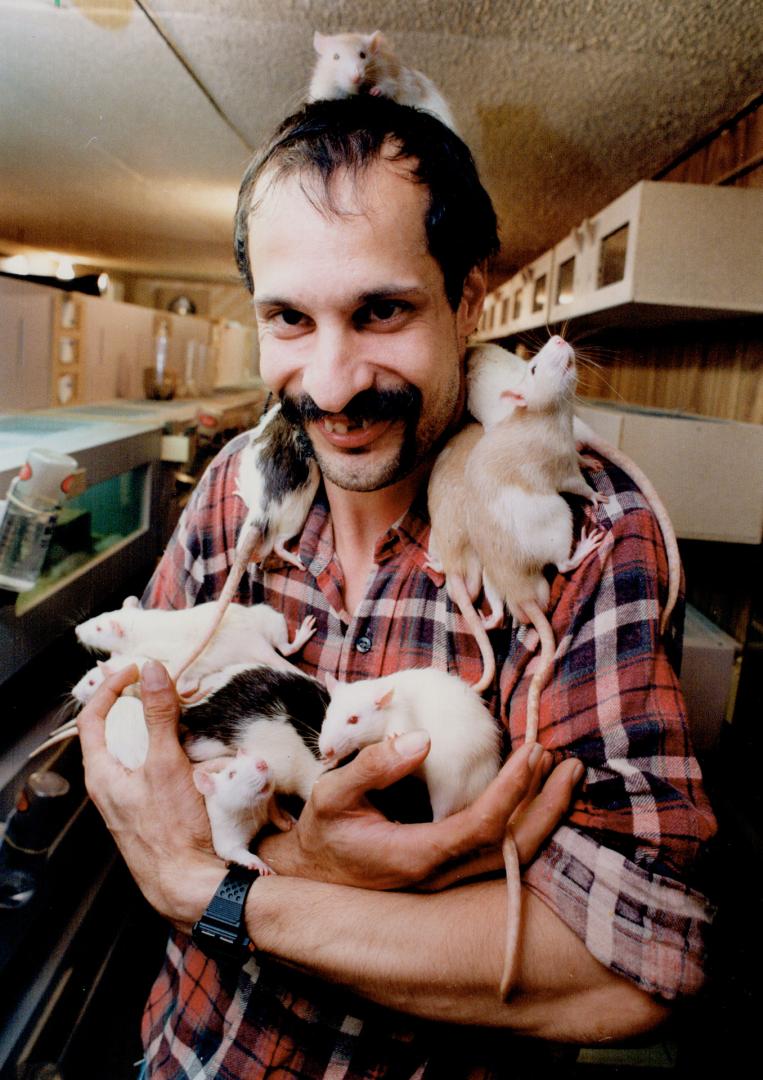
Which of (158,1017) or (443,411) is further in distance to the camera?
(158,1017)

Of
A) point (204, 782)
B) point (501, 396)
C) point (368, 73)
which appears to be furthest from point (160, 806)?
point (368, 73)

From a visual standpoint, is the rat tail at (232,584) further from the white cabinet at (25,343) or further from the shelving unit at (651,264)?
the shelving unit at (651,264)

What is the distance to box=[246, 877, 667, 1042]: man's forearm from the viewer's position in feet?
2.37

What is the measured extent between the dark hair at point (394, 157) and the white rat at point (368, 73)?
3cm

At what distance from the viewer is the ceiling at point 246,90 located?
2.76ft

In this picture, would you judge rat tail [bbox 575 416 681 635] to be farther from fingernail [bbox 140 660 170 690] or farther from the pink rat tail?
fingernail [bbox 140 660 170 690]

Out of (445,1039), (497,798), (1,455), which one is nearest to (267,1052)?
(445,1039)

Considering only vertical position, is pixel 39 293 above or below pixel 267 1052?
above

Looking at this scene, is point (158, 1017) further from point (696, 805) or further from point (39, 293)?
point (39, 293)

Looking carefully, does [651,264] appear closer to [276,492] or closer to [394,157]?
[394,157]

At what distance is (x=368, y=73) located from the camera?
0.83 meters

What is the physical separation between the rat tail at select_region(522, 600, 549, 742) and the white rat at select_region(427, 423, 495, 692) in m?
0.07

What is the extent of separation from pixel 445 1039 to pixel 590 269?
1090 millimetres

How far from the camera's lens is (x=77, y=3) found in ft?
2.67
